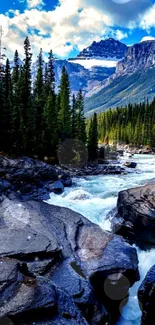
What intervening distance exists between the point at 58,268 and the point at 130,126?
11722cm

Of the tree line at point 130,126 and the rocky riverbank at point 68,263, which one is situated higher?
the tree line at point 130,126

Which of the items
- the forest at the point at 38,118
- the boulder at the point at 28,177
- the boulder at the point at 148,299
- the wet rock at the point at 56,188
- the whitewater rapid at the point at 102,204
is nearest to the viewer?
the boulder at the point at 148,299

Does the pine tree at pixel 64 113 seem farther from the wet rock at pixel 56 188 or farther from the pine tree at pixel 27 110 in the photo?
the wet rock at pixel 56 188

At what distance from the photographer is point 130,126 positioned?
125 meters

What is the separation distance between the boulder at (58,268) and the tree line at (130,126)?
92530 millimetres

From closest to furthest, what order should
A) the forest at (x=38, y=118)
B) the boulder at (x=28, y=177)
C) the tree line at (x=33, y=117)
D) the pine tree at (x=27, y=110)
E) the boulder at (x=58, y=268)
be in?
the boulder at (x=58, y=268), the boulder at (x=28, y=177), the tree line at (x=33, y=117), the forest at (x=38, y=118), the pine tree at (x=27, y=110)

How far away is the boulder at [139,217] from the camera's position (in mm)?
18328

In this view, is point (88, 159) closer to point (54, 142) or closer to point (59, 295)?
point (54, 142)

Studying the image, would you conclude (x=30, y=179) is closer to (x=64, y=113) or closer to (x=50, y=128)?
(x=50, y=128)

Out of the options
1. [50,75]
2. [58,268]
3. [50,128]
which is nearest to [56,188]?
[58,268]

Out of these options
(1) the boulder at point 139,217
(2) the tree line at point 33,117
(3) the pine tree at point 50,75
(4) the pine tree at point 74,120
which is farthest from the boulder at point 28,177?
(3) the pine tree at point 50,75

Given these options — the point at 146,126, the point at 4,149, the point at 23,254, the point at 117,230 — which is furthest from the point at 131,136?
the point at 23,254

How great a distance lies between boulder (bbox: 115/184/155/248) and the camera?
60.1 ft

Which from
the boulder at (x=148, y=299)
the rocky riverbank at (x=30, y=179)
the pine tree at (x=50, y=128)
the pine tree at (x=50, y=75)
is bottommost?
the boulder at (x=148, y=299)
